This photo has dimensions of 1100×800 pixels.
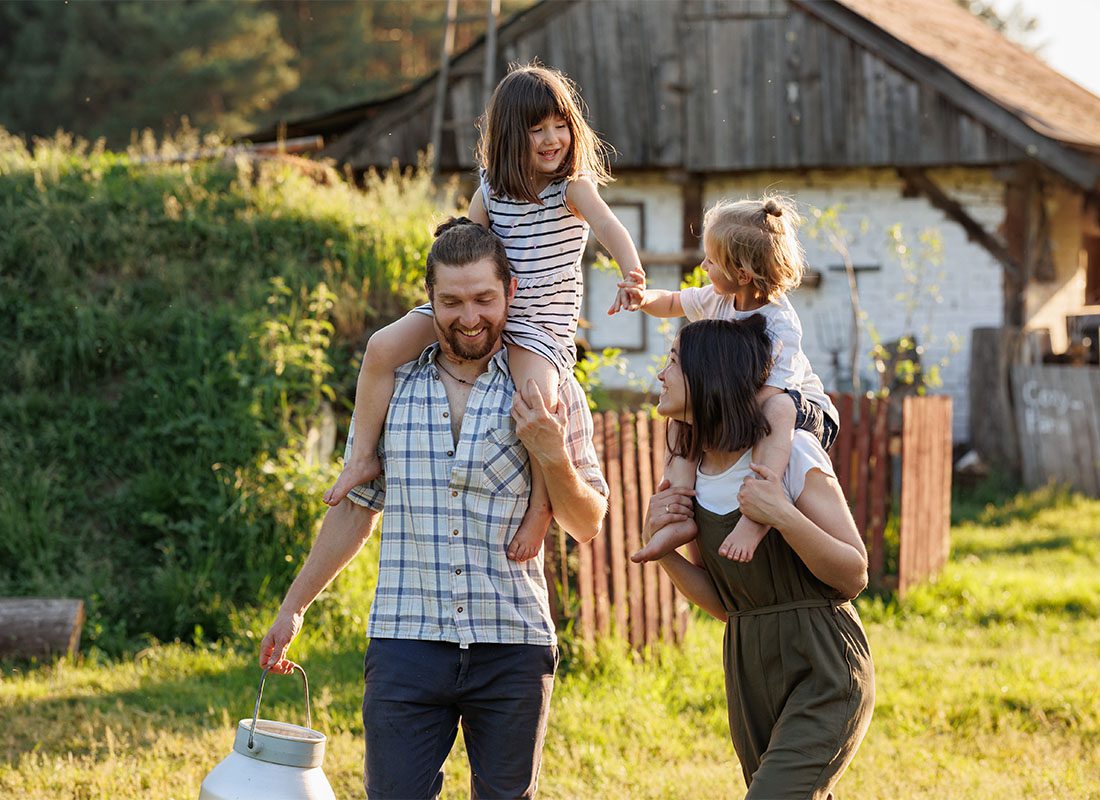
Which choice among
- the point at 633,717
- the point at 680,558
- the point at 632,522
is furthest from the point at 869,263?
the point at 680,558

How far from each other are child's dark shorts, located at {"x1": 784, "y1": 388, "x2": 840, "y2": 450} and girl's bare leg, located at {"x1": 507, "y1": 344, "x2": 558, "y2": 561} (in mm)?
589

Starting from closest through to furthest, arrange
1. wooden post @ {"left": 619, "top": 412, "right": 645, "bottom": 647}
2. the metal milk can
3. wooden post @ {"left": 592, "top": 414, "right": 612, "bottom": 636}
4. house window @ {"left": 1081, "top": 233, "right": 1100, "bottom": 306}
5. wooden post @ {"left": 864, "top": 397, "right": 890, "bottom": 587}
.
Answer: the metal milk can, wooden post @ {"left": 592, "top": 414, "right": 612, "bottom": 636}, wooden post @ {"left": 619, "top": 412, "right": 645, "bottom": 647}, wooden post @ {"left": 864, "top": 397, "right": 890, "bottom": 587}, house window @ {"left": 1081, "top": 233, "right": 1100, "bottom": 306}

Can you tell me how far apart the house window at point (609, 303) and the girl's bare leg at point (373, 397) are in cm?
1198

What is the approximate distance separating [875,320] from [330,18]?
18.3 m

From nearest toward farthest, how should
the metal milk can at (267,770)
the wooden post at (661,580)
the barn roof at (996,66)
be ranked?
1. the metal milk can at (267,770)
2. the wooden post at (661,580)
3. the barn roof at (996,66)

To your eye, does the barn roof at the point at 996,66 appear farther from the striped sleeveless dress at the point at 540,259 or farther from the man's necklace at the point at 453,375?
the man's necklace at the point at 453,375

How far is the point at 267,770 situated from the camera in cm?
289

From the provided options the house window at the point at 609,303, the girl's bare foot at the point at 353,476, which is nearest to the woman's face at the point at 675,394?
the girl's bare foot at the point at 353,476

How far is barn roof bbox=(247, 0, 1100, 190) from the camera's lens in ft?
47.0

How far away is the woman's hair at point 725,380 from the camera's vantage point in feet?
9.77

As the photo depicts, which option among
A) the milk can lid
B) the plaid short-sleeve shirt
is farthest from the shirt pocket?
the milk can lid

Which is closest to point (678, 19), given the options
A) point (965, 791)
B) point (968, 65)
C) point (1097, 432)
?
point (968, 65)

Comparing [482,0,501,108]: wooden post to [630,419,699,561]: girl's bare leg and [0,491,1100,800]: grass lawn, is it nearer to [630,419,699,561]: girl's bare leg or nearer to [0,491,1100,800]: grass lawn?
[0,491,1100,800]: grass lawn

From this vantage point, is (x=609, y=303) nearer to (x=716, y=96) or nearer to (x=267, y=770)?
(x=716, y=96)
